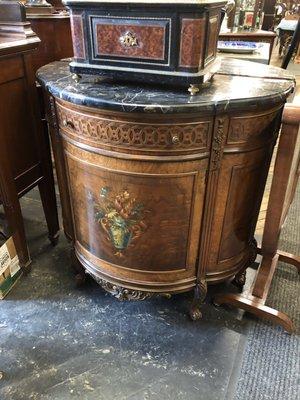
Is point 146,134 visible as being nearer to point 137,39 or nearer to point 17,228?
point 137,39

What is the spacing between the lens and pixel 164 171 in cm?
104

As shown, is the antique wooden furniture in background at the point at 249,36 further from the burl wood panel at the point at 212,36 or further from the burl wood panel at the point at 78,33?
the burl wood panel at the point at 78,33

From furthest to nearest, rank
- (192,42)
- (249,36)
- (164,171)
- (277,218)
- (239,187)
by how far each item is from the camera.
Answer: (249,36), (277,218), (239,187), (164,171), (192,42)

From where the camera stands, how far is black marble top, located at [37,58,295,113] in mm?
930

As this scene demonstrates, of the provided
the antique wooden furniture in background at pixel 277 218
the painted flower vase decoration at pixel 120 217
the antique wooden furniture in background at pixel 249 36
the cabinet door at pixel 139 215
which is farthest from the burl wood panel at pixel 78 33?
the antique wooden furniture in background at pixel 249 36

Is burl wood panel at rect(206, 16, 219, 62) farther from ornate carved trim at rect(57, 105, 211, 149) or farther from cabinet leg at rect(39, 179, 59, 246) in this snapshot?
cabinet leg at rect(39, 179, 59, 246)

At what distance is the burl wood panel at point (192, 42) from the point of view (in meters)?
0.92

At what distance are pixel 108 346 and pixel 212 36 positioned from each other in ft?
3.78

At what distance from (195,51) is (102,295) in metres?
1.08

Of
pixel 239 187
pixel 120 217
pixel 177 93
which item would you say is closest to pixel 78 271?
pixel 120 217

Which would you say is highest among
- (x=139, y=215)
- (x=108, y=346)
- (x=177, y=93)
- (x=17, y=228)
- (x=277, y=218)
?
(x=177, y=93)

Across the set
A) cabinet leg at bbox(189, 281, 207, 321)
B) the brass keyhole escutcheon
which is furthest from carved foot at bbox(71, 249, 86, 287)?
the brass keyhole escutcheon

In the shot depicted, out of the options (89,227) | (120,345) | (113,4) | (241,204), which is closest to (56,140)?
(89,227)

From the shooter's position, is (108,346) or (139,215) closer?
(139,215)
